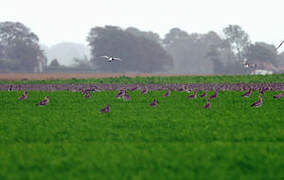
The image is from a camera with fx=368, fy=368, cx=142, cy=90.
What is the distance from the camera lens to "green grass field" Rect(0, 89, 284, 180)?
8.92 metres

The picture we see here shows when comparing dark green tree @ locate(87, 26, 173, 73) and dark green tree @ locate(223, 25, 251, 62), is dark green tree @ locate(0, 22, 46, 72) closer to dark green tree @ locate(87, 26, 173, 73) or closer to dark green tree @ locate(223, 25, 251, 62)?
dark green tree @ locate(87, 26, 173, 73)

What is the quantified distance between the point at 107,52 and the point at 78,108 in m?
90.6

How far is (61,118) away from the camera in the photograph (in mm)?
16703

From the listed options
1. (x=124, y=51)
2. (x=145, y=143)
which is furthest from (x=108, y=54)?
(x=145, y=143)

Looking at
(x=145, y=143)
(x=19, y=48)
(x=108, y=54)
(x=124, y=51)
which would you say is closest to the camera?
(x=145, y=143)

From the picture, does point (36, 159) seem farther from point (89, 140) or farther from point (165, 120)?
point (165, 120)

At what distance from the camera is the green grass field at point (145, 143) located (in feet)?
29.3

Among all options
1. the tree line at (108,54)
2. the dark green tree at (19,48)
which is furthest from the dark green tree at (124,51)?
the dark green tree at (19,48)

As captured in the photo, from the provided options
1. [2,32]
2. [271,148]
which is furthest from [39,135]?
[2,32]

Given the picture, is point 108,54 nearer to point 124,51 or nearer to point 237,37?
point 124,51

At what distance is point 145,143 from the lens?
1159 centimetres

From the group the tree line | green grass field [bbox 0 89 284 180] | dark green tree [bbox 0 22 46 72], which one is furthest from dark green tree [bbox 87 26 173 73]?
green grass field [bbox 0 89 284 180]

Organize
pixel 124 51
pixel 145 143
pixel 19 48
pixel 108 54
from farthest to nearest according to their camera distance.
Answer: pixel 124 51
pixel 108 54
pixel 19 48
pixel 145 143

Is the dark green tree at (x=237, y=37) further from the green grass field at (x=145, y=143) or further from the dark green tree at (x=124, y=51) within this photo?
the green grass field at (x=145, y=143)
